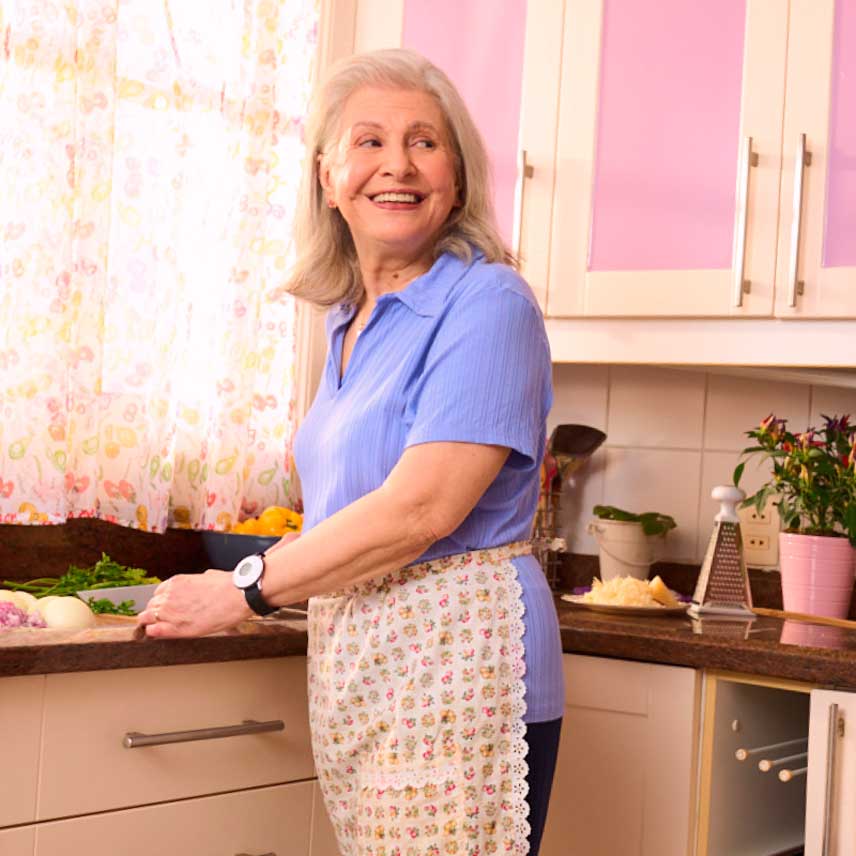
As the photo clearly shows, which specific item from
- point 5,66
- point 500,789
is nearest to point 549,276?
point 5,66

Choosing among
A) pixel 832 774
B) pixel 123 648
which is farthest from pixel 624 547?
pixel 123 648

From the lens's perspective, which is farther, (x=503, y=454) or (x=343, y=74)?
(x=343, y=74)

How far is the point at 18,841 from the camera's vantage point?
4.68 feet

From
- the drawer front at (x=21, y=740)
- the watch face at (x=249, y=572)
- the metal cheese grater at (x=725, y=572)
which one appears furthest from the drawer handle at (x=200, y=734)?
the metal cheese grater at (x=725, y=572)

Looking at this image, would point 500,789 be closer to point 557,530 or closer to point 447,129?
point 447,129

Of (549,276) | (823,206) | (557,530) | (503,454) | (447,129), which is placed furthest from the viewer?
(557,530)

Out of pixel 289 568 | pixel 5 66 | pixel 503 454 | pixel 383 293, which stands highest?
pixel 5 66

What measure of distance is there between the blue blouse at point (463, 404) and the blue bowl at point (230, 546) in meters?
0.85

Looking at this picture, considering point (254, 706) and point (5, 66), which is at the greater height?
point (5, 66)

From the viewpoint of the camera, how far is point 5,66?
2145 millimetres

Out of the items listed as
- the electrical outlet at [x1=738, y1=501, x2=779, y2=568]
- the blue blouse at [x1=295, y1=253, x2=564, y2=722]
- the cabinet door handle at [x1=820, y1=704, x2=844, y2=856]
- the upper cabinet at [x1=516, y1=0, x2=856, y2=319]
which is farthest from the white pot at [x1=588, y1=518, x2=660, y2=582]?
the blue blouse at [x1=295, y1=253, x2=564, y2=722]

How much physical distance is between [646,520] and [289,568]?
1.22 m

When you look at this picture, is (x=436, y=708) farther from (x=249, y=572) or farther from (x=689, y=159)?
(x=689, y=159)

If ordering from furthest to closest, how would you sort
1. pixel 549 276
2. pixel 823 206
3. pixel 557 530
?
pixel 557 530 < pixel 549 276 < pixel 823 206
